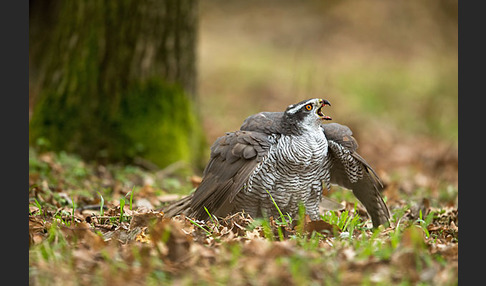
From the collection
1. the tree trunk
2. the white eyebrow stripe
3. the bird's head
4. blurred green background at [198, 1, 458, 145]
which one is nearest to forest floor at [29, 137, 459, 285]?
the bird's head

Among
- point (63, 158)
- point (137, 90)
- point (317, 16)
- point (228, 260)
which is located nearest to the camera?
point (228, 260)

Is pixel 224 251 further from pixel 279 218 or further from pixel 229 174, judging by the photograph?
pixel 279 218

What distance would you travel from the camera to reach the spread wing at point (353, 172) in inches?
192

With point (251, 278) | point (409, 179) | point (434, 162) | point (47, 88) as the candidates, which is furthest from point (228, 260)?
point (434, 162)

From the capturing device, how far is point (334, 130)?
496cm

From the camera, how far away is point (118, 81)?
7.17 meters

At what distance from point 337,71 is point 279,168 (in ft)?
42.2

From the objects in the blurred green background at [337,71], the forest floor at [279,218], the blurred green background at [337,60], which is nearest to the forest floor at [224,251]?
the forest floor at [279,218]

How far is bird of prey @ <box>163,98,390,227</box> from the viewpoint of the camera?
4.68m

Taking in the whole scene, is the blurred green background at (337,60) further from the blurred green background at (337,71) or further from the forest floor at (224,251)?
the forest floor at (224,251)

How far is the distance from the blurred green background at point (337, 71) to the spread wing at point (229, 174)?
263 cm

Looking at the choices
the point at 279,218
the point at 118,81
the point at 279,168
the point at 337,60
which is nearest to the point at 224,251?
the point at 279,168

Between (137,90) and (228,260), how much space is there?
4394 mm

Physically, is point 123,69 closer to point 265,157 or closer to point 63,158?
point 63,158
